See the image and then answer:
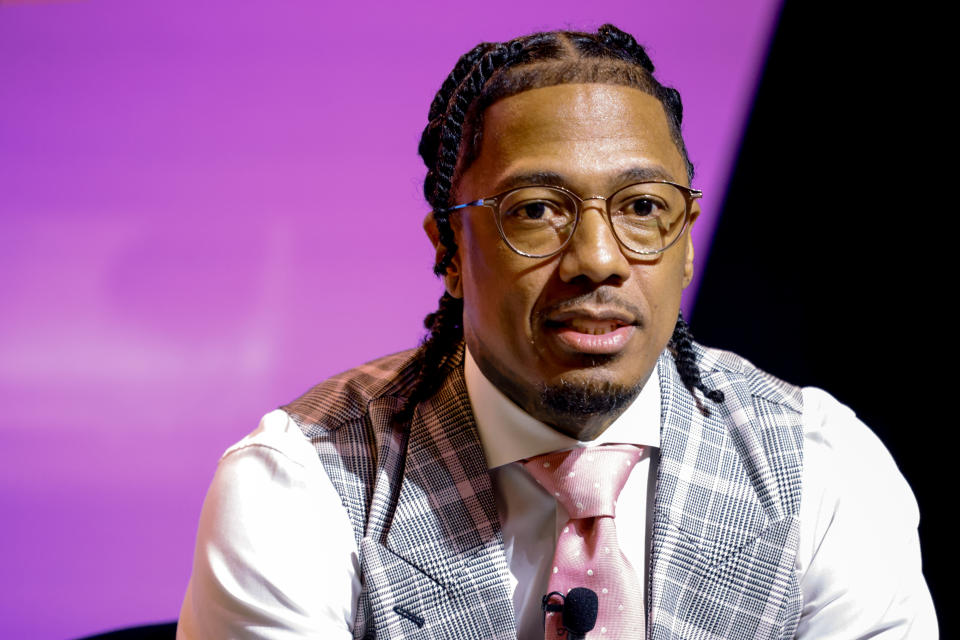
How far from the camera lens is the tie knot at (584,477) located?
1312 mm

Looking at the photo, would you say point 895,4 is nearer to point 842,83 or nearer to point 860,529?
point 842,83

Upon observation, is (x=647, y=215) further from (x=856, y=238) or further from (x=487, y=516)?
(x=856, y=238)

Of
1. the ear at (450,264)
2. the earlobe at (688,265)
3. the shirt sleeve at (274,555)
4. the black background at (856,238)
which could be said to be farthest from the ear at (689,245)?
the black background at (856,238)

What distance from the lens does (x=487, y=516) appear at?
1341 mm

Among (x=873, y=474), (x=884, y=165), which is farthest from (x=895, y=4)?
(x=873, y=474)

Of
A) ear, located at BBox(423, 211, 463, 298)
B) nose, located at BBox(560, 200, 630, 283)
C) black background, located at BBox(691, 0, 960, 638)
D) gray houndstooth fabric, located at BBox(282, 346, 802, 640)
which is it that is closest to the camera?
nose, located at BBox(560, 200, 630, 283)

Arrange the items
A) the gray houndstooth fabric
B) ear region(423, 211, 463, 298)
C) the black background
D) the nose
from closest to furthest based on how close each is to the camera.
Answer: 1. the nose
2. the gray houndstooth fabric
3. ear region(423, 211, 463, 298)
4. the black background

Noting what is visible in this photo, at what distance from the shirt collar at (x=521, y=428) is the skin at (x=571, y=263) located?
0.08ft

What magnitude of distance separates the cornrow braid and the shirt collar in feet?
0.36

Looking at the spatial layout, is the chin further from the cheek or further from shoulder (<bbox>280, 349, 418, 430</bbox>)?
shoulder (<bbox>280, 349, 418, 430</bbox>)

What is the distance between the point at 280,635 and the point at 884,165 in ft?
5.12

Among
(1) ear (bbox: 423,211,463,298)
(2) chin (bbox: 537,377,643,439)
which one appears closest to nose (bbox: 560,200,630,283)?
(2) chin (bbox: 537,377,643,439)

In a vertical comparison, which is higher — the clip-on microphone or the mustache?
the mustache

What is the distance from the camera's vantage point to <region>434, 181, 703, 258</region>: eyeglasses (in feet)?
4.08
